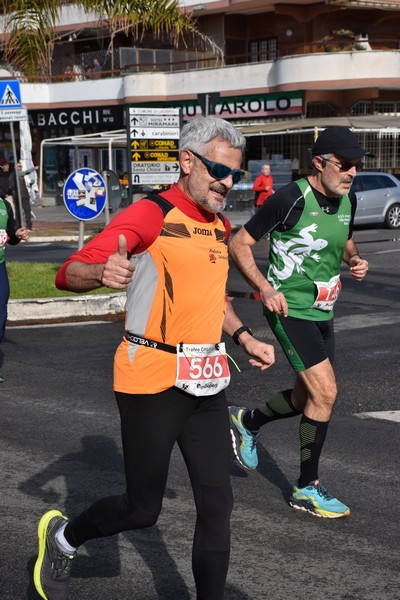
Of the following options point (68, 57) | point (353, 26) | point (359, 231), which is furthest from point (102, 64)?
point (359, 231)

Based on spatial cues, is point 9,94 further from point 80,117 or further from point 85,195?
point 80,117

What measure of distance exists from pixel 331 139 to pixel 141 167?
15.4 m

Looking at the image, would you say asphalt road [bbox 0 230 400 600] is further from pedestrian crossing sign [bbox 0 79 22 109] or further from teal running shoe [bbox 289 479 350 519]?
pedestrian crossing sign [bbox 0 79 22 109]

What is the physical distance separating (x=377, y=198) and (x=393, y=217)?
91 cm

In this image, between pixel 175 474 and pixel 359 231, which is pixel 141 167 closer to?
pixel 359 231

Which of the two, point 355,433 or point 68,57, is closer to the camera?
point 355,433

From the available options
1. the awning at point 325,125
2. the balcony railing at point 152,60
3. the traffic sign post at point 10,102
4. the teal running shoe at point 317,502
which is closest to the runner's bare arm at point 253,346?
the teal running shoe at point 317,502

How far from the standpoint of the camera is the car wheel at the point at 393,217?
2578 cm

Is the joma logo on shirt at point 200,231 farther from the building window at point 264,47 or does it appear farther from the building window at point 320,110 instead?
the building window at point 264,47

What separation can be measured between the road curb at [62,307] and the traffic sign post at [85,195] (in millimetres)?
2262

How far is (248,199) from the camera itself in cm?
3266

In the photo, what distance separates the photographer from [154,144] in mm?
20562

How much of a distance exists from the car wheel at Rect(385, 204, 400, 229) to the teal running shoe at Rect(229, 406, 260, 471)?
2044 cm

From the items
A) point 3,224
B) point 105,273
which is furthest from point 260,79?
point 105,273
